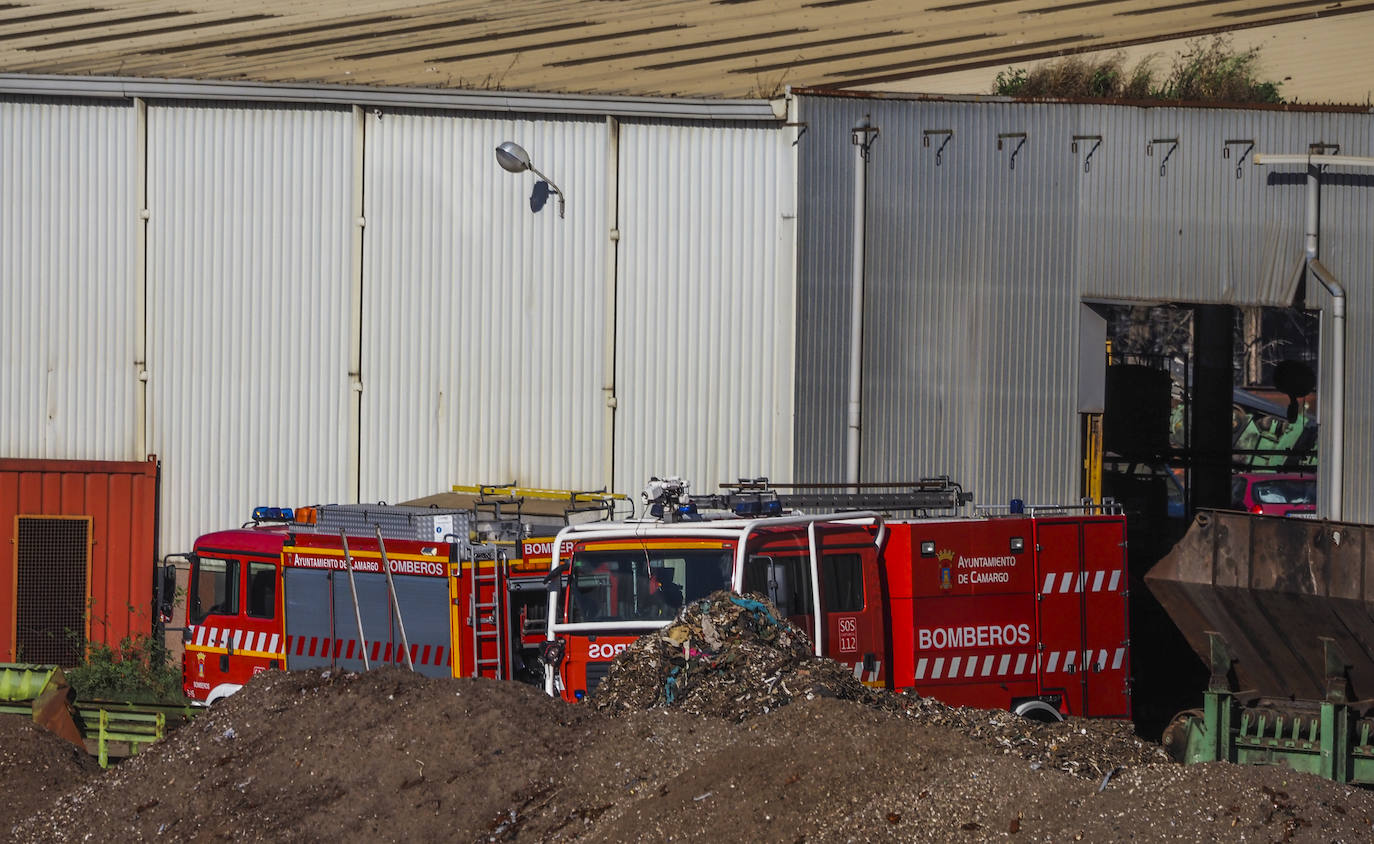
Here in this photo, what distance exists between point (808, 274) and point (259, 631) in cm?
818

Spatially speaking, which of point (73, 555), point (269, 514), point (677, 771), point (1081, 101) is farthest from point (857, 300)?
point (73, 555)

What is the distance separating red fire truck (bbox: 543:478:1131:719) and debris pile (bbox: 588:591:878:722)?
0.61 meters

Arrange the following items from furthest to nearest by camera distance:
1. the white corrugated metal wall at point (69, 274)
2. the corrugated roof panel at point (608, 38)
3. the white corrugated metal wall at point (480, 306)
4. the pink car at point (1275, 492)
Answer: the pink car at point (1275, 492) < the corrugated roof panel at point (608, 38) < the white corrugated metal wall at point (69, 274) < the white corrugated metal wall at point (480, 306)

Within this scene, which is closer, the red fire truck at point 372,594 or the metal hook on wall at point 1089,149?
the red fire truck at point 372,594

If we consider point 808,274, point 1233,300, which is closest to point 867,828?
point 808,274

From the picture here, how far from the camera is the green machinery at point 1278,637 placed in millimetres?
10562

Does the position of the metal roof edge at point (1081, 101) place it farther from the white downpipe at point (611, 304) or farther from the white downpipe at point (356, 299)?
the white downpipe at point (356, 299)

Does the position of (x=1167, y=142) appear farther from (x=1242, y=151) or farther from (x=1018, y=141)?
(x=1018, y=141)

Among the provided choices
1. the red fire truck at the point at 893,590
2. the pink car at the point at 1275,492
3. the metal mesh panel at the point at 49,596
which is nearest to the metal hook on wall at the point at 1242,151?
the red fire truck at the point at 893,590

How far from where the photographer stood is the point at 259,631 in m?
15.4

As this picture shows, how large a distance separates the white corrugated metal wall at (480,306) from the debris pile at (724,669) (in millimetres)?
7434

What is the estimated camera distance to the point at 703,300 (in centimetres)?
1877

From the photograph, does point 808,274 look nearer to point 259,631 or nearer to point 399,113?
point 399,113

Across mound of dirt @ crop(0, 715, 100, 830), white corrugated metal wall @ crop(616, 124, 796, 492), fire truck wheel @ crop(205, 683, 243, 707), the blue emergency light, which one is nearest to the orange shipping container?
the blue emergency light
